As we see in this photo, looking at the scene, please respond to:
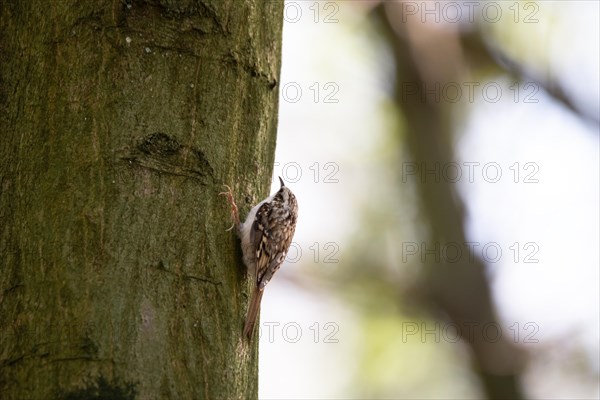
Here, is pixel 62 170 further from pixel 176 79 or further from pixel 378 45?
pixel 378 45

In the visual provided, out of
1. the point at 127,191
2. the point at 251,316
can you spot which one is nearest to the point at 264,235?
the point at 251,316

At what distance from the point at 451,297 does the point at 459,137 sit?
4.63ft

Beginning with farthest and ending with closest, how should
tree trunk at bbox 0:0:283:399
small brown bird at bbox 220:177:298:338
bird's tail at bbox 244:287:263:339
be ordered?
small brown bird at bbox 220:177:298:338 < bird's tail at bbox 244:287:263:339 < tree trunk at bbox 0:0:283:399

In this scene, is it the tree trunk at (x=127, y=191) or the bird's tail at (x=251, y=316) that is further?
the bird's tail at (x=251, y=316)

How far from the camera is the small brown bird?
273 centimetres

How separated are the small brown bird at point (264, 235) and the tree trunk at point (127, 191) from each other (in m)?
0.08

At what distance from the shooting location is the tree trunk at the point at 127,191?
2217mm

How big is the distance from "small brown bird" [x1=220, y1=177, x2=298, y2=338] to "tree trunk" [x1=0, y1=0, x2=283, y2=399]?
0.27ft

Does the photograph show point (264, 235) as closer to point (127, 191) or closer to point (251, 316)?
point (251, 316)

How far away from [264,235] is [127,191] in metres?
1.34

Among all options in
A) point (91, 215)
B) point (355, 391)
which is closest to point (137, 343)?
point (91, 215)

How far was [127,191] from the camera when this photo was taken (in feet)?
7.80

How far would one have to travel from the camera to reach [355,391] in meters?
7.12

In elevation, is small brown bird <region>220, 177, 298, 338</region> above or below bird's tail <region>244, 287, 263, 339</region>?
above
